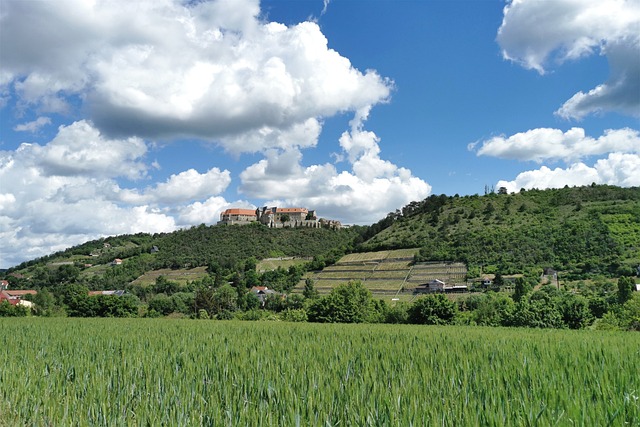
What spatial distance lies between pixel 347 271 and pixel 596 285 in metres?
61.7

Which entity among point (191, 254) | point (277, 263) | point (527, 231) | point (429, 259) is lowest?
point (277, 263)

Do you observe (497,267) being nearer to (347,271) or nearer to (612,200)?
(347,271)

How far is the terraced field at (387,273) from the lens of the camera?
329 feet

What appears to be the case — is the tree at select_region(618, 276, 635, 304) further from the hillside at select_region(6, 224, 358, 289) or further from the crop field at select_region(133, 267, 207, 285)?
the crop field at select_region(133, 267, 207, 285)

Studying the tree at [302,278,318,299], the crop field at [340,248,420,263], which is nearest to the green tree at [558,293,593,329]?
the tree at [302,278,318,299]

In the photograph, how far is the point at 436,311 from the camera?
5062cm

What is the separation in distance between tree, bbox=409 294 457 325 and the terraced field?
44.3 meters

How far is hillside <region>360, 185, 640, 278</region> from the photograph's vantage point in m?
95.4

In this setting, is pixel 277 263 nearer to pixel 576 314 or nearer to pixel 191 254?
pixel 191 254

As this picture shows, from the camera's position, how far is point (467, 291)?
90438 millimetres

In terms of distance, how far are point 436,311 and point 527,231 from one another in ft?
249

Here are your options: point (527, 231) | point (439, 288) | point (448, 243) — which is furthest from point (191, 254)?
point (527, 231)

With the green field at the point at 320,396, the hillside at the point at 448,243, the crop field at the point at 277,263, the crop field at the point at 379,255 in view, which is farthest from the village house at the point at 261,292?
the green field at the point at 320,396

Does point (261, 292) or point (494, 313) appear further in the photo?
point (261, 292)
